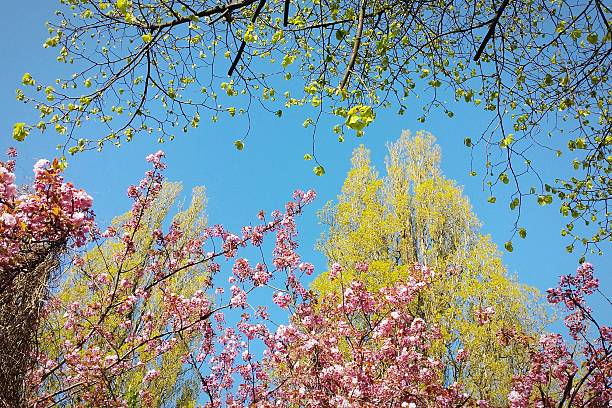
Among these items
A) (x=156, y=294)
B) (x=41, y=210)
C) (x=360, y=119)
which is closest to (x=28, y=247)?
(x=41, y=210)

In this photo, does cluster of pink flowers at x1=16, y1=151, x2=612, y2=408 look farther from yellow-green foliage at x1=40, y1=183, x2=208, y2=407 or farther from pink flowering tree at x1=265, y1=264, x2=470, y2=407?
yellow-green foliage at x1=40, y1=183, x2=208, y2=407

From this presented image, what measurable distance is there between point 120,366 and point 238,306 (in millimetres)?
1592

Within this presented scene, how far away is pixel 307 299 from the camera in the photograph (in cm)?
609

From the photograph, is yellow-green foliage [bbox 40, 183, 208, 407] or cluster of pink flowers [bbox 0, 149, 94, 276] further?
yellow-green foliage [bbox 40, 183, 208, 407]

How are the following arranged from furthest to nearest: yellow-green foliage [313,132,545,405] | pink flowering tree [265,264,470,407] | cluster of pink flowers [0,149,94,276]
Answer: yellow-green foliage [313,132,545,405]
pink flowering tree [265,264,470,407]
cluster of pink flowers [0,149,94,276]

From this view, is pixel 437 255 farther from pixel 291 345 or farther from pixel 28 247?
pixel 28 247

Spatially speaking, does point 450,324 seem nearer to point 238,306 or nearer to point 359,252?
point 359,252

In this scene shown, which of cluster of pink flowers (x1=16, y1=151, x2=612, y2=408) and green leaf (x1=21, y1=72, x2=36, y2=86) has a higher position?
green leaf (x1=21, y1=72, x2=36, y2=86)

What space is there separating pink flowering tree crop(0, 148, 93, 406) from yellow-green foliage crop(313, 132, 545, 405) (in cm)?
617

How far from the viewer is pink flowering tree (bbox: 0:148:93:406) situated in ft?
9.75

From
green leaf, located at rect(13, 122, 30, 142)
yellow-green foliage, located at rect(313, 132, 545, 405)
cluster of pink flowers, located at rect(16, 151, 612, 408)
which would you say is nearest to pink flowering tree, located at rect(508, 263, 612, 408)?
cluster of pink flowers, located at rect(16, 151, 612, 408)

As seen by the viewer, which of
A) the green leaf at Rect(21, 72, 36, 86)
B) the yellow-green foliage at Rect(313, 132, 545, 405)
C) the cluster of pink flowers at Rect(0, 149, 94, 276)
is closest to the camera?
the cluster of pink flowers at Rect(0, 149, 94, 276)

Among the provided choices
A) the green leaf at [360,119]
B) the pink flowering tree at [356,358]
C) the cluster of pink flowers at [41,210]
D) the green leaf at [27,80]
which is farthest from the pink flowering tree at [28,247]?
the pink flowering tree at [356,358]

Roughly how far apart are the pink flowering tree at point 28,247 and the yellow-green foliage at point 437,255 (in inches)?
243
